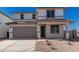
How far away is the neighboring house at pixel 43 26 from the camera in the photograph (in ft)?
94.1

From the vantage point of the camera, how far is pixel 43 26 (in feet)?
101

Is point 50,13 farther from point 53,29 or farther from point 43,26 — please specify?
point 53,29

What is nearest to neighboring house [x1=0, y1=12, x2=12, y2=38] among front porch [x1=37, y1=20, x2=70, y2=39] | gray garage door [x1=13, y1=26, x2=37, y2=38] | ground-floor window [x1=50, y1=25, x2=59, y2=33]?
gray garage door [x1=13, y1=26, x2=37, y2=38]

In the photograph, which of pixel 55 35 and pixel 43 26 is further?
pixel 43 26

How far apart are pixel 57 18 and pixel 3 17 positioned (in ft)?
28.1

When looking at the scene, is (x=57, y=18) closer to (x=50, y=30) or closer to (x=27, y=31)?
(x=50, y=30)

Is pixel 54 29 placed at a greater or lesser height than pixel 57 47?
greater

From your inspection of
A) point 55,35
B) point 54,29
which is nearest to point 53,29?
point 54,29

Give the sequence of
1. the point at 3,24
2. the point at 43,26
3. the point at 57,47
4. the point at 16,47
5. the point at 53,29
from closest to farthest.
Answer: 1. the point at 57,47
2. the point at 16,47
3. the point at 53,29
4. the point at 3,24
5. the point at 43,26

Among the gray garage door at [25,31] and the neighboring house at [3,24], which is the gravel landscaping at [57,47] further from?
the neighboring house at [3,24]

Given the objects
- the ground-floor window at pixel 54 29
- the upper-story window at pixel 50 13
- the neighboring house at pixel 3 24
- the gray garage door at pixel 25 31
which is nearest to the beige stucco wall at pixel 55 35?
the ground-floor window at pixel 54 29

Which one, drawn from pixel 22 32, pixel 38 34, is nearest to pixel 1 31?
pixel 22 32

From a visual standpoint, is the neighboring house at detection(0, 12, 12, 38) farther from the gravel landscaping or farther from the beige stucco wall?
the gravel landscaping

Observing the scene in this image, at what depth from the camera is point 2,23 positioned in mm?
30203
